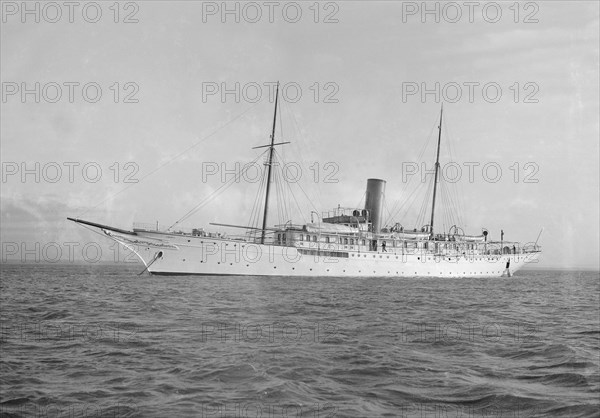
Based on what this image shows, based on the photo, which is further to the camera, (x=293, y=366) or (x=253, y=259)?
(x=253, y=259)

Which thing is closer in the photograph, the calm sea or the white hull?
the calm sea

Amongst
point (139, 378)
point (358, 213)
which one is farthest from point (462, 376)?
point (358, 213)

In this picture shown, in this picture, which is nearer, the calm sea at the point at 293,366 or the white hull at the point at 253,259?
the calm sea at the point at 293,366

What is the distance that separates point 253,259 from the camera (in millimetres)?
43531

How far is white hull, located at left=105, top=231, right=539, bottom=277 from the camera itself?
4209 centimetres

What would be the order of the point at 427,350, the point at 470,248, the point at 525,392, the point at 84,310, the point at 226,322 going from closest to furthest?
the point at 525,392 < the point at 427,350 < the point at 226,322 < the point at 84,310 < the point at 470,248

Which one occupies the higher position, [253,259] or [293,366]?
[253,259]

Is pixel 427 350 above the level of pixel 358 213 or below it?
below

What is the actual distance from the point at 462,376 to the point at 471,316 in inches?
413

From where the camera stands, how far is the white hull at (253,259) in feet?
138

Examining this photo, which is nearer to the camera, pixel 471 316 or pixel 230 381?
pixel 230 381

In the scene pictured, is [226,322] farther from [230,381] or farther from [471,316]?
[471,316]

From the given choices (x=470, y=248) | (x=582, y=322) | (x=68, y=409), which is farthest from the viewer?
(x=470, y=248)

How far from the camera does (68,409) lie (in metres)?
6.65
